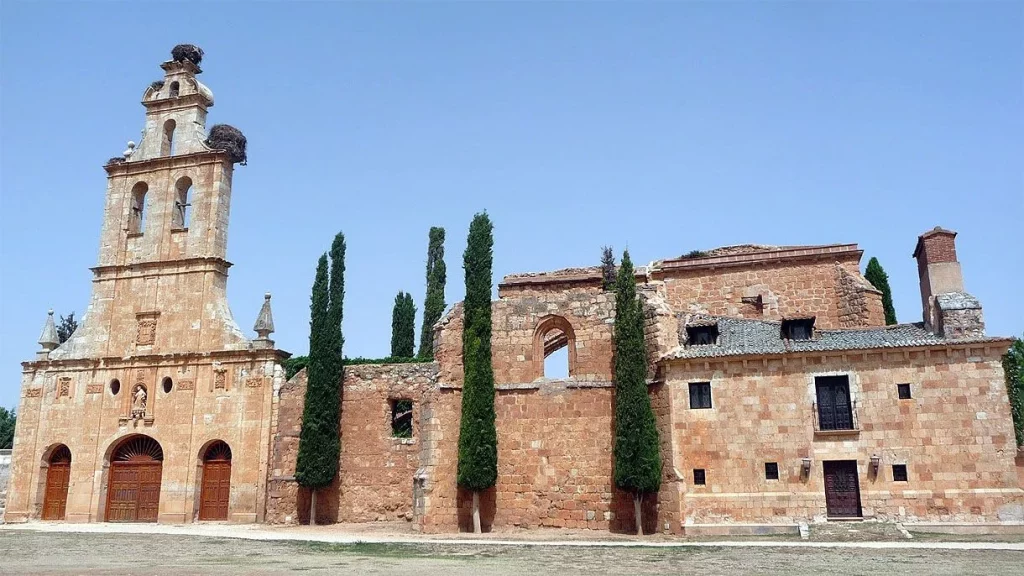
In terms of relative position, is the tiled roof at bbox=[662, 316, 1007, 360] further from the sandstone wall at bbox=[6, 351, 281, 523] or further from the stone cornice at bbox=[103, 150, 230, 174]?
the stone cornice at bbox=[103, 150, 230, 174]

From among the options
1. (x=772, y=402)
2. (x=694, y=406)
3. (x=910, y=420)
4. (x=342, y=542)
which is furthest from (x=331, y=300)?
(x=910, y=420)

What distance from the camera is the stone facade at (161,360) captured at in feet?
90.6

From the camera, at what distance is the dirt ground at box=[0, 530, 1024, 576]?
13219 mm

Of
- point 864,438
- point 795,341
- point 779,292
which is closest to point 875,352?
point 795,341

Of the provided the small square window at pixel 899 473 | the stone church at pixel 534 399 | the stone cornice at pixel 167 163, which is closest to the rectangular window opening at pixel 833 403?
the stone church at pixel 534 399

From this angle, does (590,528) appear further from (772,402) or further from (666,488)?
(772,402)

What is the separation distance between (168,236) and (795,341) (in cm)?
2240

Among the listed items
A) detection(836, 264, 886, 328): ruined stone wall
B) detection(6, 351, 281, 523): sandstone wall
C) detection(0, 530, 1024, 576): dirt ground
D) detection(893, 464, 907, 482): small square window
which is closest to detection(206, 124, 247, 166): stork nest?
detection(6, 351, 281, 523): sandstone wall

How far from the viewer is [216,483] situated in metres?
27.7

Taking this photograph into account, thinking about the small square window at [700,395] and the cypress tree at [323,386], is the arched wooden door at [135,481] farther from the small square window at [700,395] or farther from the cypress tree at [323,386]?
the small square window at [700,395]

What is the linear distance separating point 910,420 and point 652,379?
6702 mm

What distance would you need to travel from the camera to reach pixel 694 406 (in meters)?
22.4

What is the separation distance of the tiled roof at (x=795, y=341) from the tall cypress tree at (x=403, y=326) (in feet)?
45.7

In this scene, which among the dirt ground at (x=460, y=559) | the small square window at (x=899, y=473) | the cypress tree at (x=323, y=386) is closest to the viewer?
the dirt ground at (x=460, y=559)
